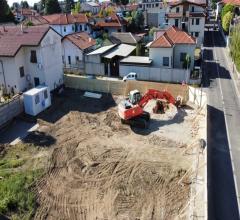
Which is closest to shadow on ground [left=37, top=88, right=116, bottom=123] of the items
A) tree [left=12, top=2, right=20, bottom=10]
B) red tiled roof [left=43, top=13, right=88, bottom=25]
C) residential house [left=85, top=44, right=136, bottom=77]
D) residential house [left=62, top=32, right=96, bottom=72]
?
residential house [left=85, top=44, right=136, bottom=77]

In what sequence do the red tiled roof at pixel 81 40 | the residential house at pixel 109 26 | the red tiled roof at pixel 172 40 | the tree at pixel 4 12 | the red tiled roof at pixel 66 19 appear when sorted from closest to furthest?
the red tiled roof at pixel 172 40, the red tiled roof at pixel 81 40, the red tiled roof at pixel 66 19, the residential house at pixel 109 26, the tree at pixel 4 12

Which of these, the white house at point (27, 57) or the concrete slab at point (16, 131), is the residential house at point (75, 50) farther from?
the concrete slab at point (16, 131)

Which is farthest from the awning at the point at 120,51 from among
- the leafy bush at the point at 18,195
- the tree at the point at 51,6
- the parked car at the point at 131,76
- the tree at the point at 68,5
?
the tree at the point at 68,5

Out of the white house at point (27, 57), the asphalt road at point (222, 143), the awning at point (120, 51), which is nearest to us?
the asphalt road at point (222, 143)

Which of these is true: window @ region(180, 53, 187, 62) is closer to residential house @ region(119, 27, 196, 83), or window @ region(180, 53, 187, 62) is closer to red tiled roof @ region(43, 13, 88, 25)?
residential house @ region(119, 27, 196, 83)

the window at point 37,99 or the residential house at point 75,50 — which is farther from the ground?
the residential house at point 75,50

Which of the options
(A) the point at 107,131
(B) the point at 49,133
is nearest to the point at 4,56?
(B) the point at 49,133

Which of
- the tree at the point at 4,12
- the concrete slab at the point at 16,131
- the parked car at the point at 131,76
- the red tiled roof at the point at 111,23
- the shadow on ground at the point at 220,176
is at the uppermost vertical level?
the tree at the point at 4,12
